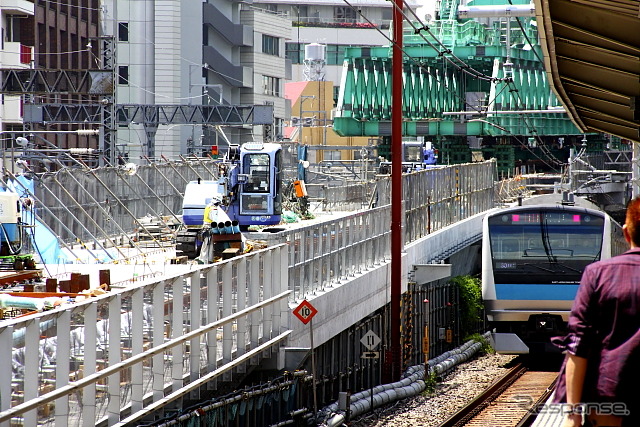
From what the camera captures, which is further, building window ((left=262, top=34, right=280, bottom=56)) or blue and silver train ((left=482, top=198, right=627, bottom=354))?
building window ((left=262, top=34, right=280, bottom=56))

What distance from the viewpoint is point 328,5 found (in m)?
119

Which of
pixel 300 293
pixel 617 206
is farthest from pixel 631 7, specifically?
pixel 617 206

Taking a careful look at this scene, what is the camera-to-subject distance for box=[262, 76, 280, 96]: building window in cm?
8165

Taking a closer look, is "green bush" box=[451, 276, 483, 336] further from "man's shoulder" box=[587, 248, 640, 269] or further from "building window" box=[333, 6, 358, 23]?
"building window" box=[333, 6, 358, 23]

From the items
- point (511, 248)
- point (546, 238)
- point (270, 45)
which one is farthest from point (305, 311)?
point (270, 45)

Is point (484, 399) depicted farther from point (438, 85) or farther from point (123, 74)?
point (123, 74)

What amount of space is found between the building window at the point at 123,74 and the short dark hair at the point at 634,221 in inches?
2523

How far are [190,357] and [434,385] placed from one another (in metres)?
12.1

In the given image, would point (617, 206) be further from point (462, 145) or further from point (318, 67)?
point (318, 67)

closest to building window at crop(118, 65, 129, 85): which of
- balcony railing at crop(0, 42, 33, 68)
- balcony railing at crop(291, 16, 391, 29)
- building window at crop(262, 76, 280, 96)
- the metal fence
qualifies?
building window at crop(262, 76, 280, 96)

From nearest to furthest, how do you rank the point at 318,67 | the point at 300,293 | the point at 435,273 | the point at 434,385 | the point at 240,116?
the point at 300,293 → the point at 434,385 → the point at 435,273 → the point at 240,116 → the point at 318,67

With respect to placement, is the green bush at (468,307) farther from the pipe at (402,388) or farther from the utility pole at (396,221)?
the utility pole at (396,221)

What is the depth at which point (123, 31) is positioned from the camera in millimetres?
68438

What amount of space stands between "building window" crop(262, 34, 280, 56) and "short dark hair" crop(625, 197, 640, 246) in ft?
252
